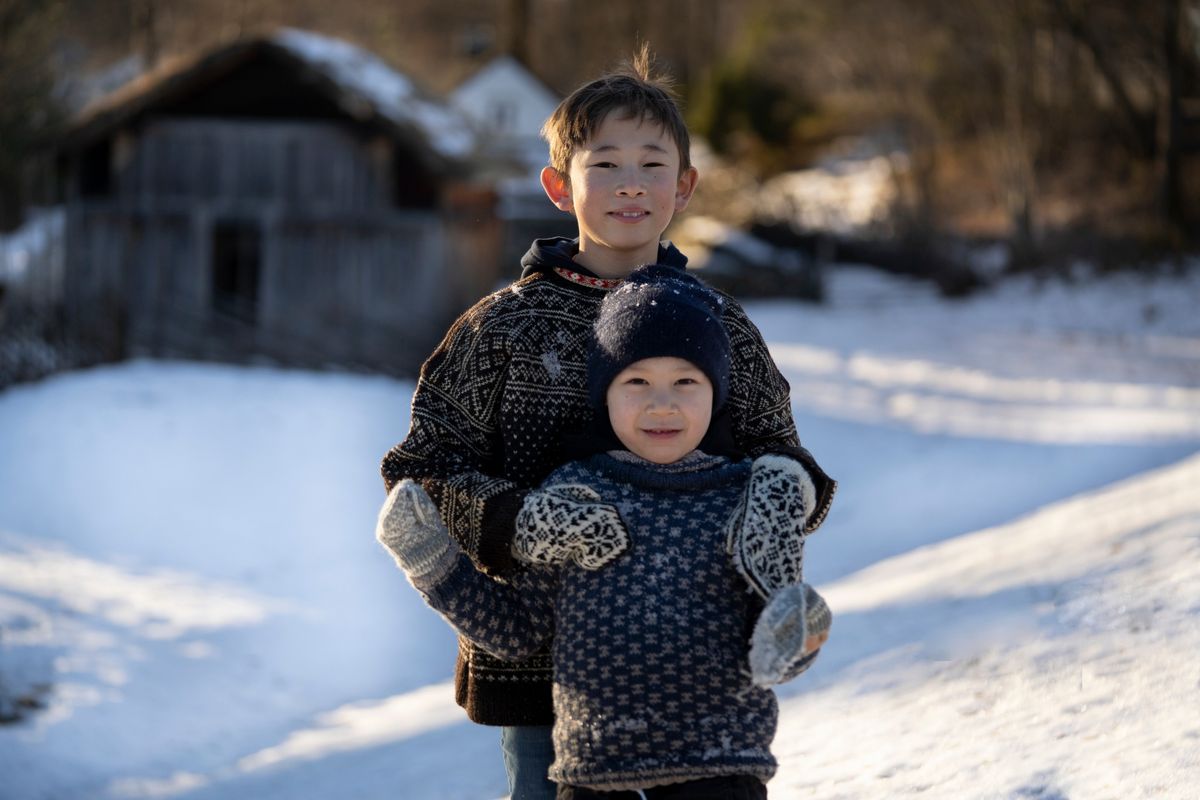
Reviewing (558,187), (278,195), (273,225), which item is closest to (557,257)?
(558,187)

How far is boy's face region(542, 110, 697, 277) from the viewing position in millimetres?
2871

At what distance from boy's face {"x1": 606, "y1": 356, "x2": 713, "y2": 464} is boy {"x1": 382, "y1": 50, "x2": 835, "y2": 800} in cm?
17

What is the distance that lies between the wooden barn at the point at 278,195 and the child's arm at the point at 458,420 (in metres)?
14.6

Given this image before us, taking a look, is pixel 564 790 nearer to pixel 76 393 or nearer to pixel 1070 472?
pixel 1070 472

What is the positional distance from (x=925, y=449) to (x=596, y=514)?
10.7m

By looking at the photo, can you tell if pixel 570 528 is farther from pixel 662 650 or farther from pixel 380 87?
pixel 380 87

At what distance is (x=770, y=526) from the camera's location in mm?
2496

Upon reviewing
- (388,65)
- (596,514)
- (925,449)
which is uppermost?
(388,65)

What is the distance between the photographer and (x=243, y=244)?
797 inches

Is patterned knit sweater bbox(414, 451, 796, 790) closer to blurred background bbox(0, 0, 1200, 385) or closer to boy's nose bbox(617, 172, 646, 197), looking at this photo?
boy's nose bbox(617, 172, 646, 197)


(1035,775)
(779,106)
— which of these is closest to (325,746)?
(1035,775)

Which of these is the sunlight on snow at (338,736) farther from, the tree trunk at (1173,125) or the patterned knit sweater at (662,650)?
the tree trunk at (1173,125)

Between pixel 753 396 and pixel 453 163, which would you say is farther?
pixel 453 163

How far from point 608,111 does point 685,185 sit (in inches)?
11.0
